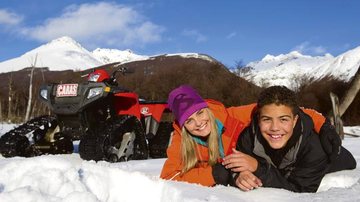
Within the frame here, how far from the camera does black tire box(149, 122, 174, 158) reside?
4676mm

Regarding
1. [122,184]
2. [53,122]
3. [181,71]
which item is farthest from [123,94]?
[181,71]

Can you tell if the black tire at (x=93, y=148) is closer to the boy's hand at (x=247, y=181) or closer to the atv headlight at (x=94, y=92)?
the atv headlight at (x=94, y=92)

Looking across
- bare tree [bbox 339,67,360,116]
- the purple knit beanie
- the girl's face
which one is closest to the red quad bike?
the purple knit beanie

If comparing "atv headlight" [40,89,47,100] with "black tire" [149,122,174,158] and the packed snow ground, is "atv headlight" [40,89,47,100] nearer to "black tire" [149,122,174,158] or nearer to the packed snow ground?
"black tire" [149,122,174,158]

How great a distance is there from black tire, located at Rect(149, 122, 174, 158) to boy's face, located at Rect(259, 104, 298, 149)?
2.49m

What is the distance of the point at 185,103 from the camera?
262 cm

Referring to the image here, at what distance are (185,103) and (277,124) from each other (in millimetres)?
602

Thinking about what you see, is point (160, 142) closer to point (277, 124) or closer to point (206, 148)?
point (206, 148)

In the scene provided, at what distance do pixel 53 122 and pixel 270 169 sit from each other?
9.83 ft

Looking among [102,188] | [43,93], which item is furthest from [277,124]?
[43,93]

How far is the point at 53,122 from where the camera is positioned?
465 centimetres

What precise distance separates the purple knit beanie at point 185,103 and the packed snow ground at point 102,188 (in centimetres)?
53

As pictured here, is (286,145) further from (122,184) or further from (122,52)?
(122,52)

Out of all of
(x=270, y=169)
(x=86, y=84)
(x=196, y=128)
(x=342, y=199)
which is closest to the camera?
(x=342, y=199)
